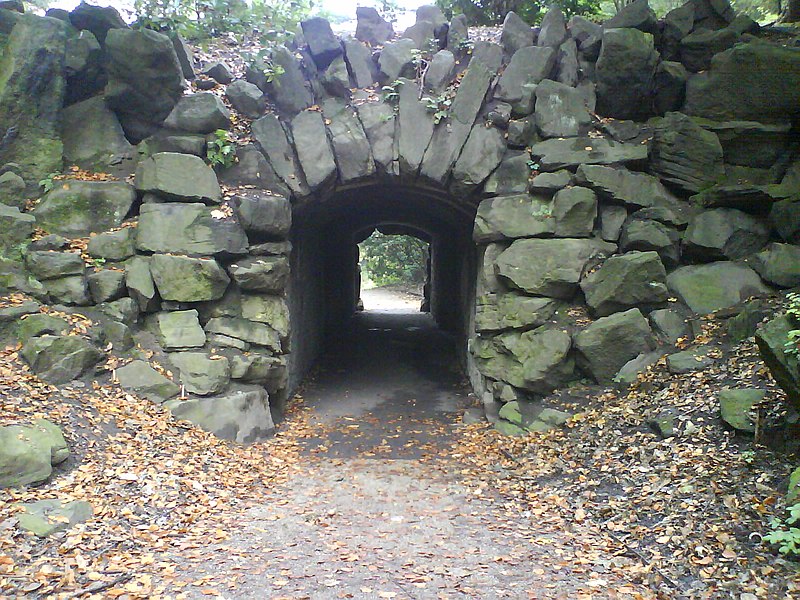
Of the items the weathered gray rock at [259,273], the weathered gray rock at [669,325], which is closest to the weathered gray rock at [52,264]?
the weathered gray rock at [259,273]

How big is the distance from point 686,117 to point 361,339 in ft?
30.0

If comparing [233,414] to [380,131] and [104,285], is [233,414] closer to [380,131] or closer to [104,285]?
[104,285]

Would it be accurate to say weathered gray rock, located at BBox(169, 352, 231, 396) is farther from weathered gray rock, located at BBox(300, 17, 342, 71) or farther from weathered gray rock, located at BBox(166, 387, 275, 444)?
weathered gray rock, located at BBox(300, 17, 342, 71)

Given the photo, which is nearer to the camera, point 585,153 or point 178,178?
point 178,178

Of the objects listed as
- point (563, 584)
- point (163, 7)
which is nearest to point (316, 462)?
point (563, 584)

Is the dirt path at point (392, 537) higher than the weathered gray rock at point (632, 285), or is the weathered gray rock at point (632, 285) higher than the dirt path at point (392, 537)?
the weathered gray rock at point (632, 285)

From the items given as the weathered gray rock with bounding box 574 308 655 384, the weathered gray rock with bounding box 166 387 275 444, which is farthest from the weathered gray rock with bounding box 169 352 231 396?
the weathered gray rock with bounding box 574 308 655 384

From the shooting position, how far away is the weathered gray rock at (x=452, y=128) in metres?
8.65

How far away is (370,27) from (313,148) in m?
2.38

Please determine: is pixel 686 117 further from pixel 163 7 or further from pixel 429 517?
pixel 163 7

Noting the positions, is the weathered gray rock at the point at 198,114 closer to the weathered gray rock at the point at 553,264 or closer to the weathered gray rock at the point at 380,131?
the weathered gray rock at the point at 380,131

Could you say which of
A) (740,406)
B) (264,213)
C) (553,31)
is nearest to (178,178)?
(264,213)

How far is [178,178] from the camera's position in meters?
7.91

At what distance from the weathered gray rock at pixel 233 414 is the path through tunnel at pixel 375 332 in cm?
102
